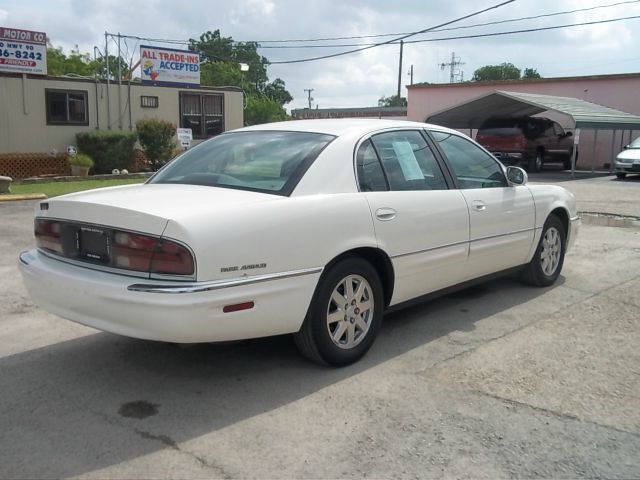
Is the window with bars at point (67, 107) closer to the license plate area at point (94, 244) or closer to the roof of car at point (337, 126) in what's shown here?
the roof of car at point (337, 126)

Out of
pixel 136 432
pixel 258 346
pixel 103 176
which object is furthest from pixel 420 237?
pixel 103 176

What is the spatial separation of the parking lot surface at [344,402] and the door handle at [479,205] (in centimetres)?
91

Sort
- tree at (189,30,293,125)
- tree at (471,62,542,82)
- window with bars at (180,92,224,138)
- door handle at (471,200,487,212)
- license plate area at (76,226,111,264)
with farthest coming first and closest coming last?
tree at (471,62,542,82), tree at (189,30,293,125), window with bars at (180,92,224,138), door handle at (471,200,487,212), license plate area at (76,226,111,264)

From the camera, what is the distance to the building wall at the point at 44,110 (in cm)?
1984

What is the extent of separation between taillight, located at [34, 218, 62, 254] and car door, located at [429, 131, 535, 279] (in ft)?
9.63

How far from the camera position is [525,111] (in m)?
26.0

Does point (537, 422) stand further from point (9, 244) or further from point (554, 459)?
point (9, 244)

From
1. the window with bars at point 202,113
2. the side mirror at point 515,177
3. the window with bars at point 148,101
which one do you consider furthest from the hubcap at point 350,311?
the window with bars at point 202,113

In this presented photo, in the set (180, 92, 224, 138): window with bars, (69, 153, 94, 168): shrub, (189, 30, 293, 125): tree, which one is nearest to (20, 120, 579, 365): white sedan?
(69, 153, 94, 168): shrub

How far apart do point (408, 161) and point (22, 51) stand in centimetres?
1852

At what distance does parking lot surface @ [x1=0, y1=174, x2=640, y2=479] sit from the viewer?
3004 millimetres

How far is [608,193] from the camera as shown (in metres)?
16.1

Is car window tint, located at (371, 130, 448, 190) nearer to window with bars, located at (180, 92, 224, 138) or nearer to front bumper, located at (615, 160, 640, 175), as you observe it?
front bumper, located at (615, 160, 640, 175)

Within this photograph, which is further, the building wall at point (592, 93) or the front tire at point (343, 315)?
the building wall at point (592, 93)
